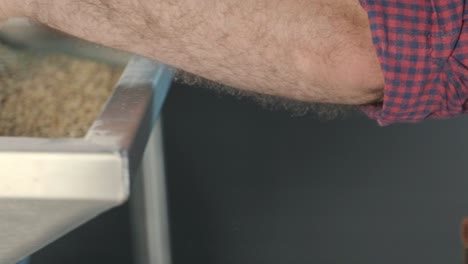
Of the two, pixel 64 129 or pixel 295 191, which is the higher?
pixel 64 129

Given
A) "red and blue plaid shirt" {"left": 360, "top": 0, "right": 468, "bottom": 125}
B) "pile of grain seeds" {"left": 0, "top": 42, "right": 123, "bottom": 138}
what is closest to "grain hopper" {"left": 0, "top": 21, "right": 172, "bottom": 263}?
"pile of grain seeds" {"left": 0, "top": 42, "right": 123, "bottom": 138}

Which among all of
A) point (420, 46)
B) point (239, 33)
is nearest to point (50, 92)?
point (239, 33)

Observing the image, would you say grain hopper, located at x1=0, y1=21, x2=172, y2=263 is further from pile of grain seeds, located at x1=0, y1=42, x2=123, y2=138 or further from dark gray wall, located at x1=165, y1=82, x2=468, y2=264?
dark gray wall, located at x1=165, y1=82, x2=468, y2=264

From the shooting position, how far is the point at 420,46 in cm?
73

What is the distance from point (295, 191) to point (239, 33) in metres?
1.10

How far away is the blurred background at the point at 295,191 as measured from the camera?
173 cm

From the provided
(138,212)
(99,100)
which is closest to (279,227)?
(138,212)

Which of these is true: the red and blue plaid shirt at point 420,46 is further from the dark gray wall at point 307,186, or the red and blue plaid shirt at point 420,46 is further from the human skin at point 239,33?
the dark gray wall at point 307,186

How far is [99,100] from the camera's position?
0.77 m

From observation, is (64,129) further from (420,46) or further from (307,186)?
(307,186)

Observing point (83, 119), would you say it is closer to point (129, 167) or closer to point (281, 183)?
point (129, 167)

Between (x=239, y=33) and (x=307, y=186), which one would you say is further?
(x=307, y=186)

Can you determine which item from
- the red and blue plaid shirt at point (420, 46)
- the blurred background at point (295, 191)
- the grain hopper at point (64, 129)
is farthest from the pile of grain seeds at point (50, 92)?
the blurred background at point (295, 191)

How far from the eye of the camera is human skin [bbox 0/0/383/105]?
2.37 feet
